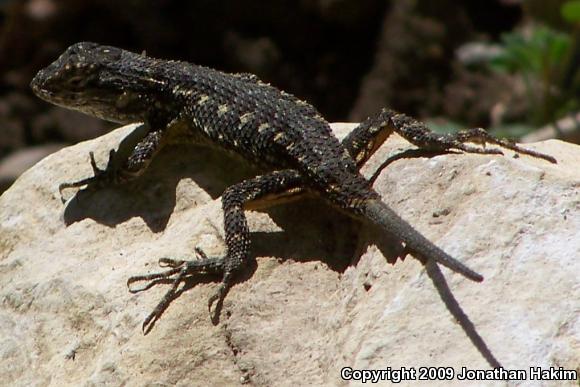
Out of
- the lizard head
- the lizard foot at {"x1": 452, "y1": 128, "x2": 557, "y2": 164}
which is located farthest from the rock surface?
the lizard head

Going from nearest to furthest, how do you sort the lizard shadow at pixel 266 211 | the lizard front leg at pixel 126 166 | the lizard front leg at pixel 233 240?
the lizard shadow at pixel 266 211
the lizard front leg at pixel 233 240
the lizard front leg at pixel 126 166

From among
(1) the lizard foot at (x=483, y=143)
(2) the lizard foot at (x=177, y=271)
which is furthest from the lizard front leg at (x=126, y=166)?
(1) the lizard foot at (x=483, y=143)

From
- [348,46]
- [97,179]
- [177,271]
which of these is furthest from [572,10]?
[177,271]

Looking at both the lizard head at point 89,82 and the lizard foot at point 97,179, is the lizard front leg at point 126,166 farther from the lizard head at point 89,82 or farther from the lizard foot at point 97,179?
the lizard head at point 89,82

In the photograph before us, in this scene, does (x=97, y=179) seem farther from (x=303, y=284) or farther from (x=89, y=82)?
(x=303, y=284)

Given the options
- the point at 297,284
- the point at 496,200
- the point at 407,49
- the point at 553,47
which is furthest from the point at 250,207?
the point at 407,49

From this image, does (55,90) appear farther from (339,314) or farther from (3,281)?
(339,314)
